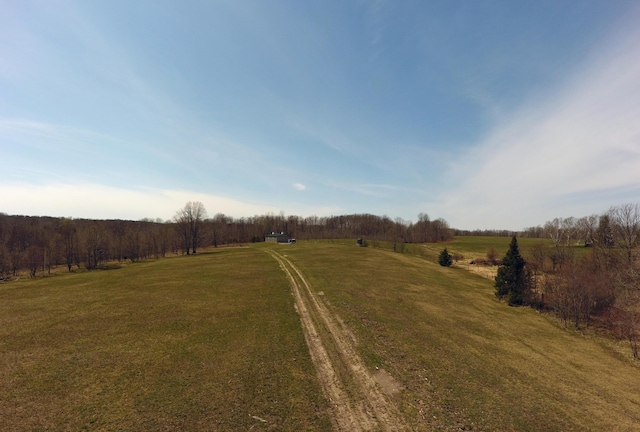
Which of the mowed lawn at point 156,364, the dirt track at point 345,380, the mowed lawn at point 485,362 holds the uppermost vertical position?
the mowed lawn at point 156,364

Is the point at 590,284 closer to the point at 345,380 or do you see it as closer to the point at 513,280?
the point at 513,280

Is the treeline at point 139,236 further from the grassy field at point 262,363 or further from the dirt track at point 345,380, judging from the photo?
the dirt track at point 345,380

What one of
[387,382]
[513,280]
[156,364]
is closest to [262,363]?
[156,364]

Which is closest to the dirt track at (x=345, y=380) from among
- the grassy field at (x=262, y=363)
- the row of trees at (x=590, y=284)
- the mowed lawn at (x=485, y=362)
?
the grassy field at (x=262, y=363)

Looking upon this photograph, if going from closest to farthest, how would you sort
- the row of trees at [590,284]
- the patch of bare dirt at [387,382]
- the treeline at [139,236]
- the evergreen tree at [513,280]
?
the patch of bare dirt at [387,382]
the row of trees at [590,284]
the evergreen tree at [513,280]
the treeline at [139,236]

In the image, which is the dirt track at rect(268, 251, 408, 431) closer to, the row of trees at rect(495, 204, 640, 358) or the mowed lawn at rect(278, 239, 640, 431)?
the mowed lawn at rect(278, 239, 640, 431)
